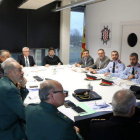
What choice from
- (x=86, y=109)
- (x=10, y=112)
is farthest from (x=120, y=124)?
(x=10, y=112)

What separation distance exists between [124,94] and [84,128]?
1.40 metres

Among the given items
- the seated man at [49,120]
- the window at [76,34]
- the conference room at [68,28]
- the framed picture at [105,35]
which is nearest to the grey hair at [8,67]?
the seated man at [49,120]

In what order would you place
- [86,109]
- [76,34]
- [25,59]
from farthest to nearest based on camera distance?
1. [76,34]
2. [25,59]
3. [86,109]

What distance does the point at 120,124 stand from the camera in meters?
1.50

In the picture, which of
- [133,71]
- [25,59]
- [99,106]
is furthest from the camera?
[25,59]

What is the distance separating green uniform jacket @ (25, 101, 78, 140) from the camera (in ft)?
4.47

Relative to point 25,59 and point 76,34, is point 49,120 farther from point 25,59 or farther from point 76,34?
point 76,34

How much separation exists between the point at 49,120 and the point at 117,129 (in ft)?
1.79

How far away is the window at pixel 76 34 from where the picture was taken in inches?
313

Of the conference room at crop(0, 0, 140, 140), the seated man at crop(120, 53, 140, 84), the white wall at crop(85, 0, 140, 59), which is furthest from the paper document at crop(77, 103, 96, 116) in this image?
the white wall at crop(85, 0, 140, 59)

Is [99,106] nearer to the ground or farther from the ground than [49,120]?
nearer to the ground

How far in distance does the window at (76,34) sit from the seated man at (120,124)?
21.5 feet

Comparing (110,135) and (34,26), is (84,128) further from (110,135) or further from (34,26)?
(34,26)

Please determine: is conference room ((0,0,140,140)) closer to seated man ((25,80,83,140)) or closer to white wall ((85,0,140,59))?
white wall ((85,0,140,59))
